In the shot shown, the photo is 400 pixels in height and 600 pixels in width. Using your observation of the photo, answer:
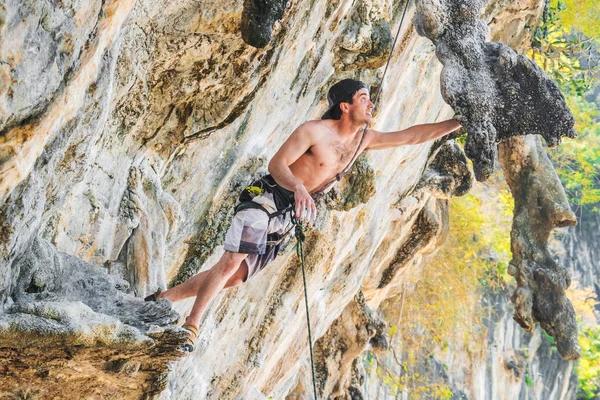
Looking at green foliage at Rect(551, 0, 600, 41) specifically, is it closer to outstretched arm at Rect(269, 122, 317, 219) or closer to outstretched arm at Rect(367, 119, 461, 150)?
outstretched arm at Rect(367, 119, 461, 150)

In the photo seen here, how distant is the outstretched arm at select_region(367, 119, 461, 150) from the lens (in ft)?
16.6

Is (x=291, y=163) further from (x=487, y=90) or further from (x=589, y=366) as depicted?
(x=589, y=366)

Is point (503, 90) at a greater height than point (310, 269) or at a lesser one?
greater

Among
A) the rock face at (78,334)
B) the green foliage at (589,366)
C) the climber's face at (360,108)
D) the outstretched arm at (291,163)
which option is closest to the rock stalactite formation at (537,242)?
the climber's face at (360,108)

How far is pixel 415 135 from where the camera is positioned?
16.8 feet

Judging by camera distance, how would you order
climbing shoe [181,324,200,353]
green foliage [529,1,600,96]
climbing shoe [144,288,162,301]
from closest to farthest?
climbing shoe [181,324,200,353]
climbing shoe [144,288,162,301]
green foliage [529,1,600,96]

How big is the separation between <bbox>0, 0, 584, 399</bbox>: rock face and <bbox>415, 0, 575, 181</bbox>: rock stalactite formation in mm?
15

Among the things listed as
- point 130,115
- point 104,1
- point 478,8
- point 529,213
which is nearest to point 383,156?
point 529,213

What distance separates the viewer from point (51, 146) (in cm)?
325

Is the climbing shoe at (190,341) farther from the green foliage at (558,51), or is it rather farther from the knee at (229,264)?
the green foliage at (558,51)

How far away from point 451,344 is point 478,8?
1018 centimetres

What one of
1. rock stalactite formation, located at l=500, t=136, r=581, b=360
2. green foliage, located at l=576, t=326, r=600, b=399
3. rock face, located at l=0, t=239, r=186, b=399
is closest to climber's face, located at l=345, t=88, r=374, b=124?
rock face, located at l=0, t=239, r=186, b=399

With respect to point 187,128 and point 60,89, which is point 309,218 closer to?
point 187,128

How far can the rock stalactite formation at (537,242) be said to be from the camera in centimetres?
904
